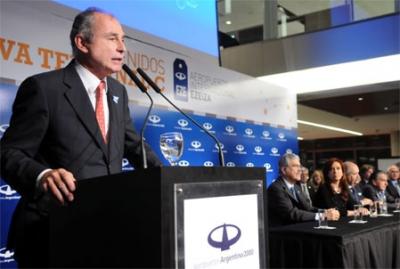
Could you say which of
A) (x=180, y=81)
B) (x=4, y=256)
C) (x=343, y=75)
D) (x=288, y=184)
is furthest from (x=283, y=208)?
Result: (x=343, y=75)

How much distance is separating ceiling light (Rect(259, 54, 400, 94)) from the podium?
4.78 meters

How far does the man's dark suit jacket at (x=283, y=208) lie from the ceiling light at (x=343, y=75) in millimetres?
2057

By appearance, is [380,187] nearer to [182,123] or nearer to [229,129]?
[229,129]

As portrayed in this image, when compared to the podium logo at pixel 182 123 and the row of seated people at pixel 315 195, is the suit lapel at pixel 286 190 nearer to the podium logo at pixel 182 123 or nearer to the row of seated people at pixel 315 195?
the row of seated people at pixel 315 195

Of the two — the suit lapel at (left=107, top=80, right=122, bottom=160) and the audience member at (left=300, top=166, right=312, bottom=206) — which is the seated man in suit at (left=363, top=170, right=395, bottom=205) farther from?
the suit lapel at (left=107, top=80, right=122, bottom=160)

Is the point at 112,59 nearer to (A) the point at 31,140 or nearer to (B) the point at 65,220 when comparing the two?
(A) the point at 31,140

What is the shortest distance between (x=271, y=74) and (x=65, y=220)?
17.9 ft

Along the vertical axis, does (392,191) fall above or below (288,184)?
below

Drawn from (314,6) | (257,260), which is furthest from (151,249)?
(314,6)

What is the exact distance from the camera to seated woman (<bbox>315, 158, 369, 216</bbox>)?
4.34 metres

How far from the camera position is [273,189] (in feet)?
12.5

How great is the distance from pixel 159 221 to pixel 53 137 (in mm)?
428

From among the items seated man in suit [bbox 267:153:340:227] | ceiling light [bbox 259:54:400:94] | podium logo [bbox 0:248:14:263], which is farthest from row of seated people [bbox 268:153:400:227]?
podium logo [bbox 0:248:14:263]

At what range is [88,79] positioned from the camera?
1.16m
